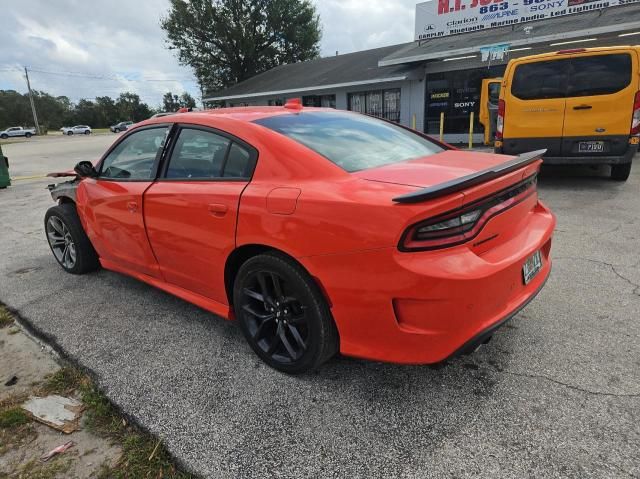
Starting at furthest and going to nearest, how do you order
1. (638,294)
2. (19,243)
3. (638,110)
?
1. (638,110)
2. (19,243)
3. (638,294)

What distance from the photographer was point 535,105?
22.2ft

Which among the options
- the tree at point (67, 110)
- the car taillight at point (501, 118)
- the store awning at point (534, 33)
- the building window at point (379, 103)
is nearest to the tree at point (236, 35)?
the building window at point (379, 103)

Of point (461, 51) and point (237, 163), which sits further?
point (461, 51)

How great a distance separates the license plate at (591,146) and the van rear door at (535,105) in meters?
0.29

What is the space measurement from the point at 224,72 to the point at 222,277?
39.6 m

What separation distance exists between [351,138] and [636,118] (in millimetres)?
5809

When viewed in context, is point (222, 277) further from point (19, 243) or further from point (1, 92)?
point (1, 92)

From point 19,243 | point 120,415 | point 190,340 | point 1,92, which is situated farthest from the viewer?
point 1,92

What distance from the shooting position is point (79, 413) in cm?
227

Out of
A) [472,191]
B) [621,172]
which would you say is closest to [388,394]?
[472,191]

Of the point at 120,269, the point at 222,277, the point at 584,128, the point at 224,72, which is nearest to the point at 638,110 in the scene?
the point at 584,128

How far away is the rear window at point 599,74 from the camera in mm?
6227

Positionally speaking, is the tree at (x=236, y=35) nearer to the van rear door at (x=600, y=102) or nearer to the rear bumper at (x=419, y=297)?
the van rear door at (x=600, y=102)

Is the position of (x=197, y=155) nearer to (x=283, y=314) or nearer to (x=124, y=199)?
(x=124, y=199)
